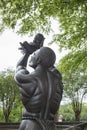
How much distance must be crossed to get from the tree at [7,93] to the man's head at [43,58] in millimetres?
33050

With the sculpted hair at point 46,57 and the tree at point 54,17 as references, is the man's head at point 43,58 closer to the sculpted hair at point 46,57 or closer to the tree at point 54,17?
the sculpted hair at point 46,57

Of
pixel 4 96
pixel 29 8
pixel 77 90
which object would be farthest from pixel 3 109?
pixel 29 8

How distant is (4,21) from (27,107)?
28.2 feet

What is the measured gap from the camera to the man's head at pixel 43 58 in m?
4.25

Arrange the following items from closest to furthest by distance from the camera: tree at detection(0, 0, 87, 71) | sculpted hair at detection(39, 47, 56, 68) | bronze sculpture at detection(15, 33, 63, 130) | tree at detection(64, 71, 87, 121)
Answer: bronze sculpture at detection(15, 33, 63, 130), sculpted hair at detection(39, 47, 56, 68), tree at detection(0, 0, 87, 71), tree at detection(64, 71, 87, 121)

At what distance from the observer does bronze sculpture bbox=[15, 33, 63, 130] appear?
4.07 meters

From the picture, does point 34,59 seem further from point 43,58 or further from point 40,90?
point 40,90

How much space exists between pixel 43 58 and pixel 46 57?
4cm

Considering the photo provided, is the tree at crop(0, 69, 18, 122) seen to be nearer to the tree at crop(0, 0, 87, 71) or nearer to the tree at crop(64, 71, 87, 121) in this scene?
the tree at crop(64, 71, 87, 121)

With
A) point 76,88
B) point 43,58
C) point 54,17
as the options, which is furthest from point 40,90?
point 76,88

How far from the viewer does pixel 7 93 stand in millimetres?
→ 37656

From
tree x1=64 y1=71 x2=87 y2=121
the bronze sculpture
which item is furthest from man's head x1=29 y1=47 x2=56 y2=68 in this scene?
tree x1=64 y1=71 x2=87 y2=121

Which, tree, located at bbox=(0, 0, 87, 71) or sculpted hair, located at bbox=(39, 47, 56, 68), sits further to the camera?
tree, located at bbox=(0, 0, 87, 71)

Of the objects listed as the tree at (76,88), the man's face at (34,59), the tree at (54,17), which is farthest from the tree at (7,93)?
the man's face at (34,59)
